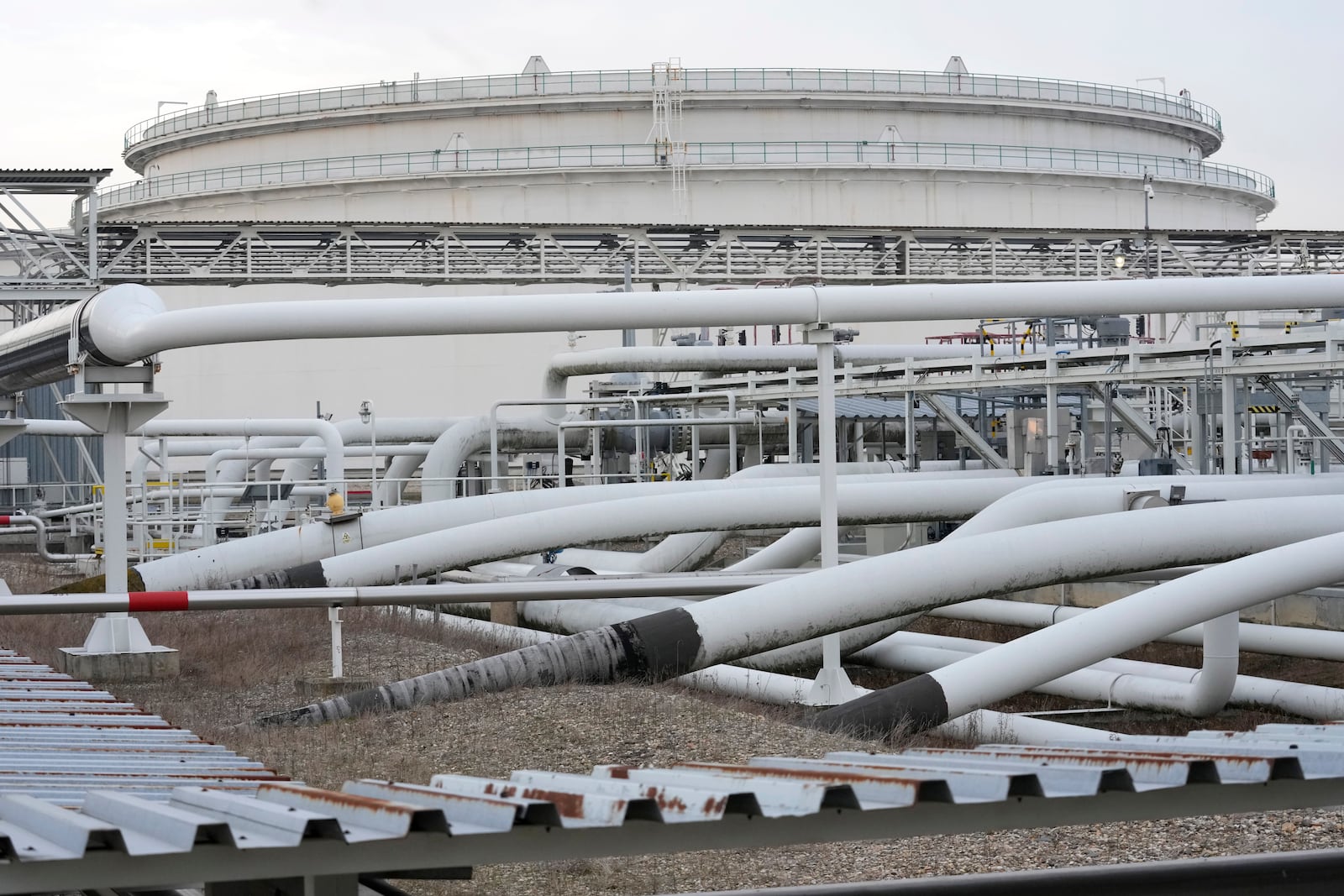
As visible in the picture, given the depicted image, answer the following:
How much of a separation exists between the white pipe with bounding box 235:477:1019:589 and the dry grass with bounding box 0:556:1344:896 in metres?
0.59

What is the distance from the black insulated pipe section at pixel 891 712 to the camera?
26.5 ft

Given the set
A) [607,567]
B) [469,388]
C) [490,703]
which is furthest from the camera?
[469,388]

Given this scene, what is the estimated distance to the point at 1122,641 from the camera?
8.82 m

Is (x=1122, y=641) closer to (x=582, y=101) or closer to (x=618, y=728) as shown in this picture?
(x=618, y=728)

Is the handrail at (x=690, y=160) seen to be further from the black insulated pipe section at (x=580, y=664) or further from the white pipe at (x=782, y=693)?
the black insulated pipe section at (x=580, y=664)

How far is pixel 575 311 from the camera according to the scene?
9.00 metres

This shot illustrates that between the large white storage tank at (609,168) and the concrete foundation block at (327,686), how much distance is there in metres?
24.9

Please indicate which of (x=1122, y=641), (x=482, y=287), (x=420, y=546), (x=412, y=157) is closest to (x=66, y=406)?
(x=420, y=546)

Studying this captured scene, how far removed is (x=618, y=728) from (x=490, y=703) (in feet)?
3.08

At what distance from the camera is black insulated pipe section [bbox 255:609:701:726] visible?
8.20 metres

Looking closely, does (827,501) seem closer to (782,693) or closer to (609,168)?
(782,693)

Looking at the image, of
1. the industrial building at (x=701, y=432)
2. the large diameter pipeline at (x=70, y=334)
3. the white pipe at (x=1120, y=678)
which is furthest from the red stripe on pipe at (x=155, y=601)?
the white pipe at (x=1120, y=678)

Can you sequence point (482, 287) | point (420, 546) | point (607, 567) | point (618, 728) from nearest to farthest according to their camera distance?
point (618, 728) < point (420, 546) < point (607, 567) < point (482, 287)

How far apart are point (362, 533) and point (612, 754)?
7402 mm
